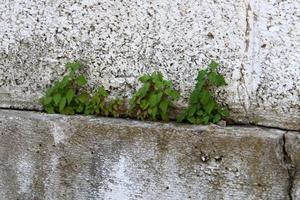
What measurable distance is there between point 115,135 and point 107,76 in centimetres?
37

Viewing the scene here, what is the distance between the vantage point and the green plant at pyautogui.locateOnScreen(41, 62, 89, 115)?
333 centimetres

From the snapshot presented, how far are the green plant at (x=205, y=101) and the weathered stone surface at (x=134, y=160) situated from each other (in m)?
0.08

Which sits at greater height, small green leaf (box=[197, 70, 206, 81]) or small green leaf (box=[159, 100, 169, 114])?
small green leaf (box=[197, 70, 206, 81])

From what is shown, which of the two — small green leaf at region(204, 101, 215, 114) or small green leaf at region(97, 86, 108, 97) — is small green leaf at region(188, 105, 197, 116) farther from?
small green leaf at region(97, 86, 108, 97)

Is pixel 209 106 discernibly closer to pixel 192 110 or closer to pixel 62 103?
pixel 192 110

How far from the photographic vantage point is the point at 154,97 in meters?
→ 3.18

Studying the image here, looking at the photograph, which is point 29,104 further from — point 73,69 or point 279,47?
point 279,47

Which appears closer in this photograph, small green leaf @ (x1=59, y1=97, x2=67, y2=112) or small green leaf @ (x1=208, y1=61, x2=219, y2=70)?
small green leaf @ (x1=208, y1=61, x2=219, y2=70)

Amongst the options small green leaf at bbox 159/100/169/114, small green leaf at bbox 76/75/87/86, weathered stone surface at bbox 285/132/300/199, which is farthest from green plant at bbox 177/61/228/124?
small green leaf at bbox 76/75/87/86

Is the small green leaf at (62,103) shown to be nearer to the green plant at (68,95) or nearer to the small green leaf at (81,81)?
the green plant at (68,95)

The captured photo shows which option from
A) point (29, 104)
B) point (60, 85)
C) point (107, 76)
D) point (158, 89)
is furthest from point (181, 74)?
point (29, 104)

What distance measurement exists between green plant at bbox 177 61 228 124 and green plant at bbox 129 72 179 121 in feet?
0.34

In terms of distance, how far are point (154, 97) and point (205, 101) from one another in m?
0.26

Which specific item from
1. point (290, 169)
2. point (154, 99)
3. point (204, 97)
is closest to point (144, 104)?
point (154, 99)
